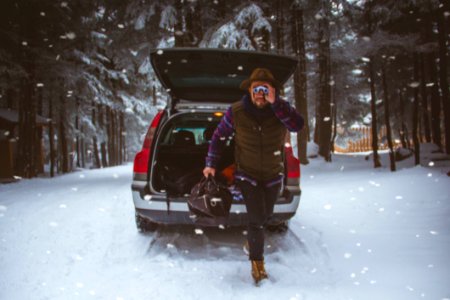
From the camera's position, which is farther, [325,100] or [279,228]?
[325,100]

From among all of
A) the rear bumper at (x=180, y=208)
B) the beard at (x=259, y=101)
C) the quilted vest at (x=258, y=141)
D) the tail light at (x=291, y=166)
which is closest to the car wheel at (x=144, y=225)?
the rear bumper at (x=180, y=208)

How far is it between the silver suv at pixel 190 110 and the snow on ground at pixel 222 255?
1.50ft

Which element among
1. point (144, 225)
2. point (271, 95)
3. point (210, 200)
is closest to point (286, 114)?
point (271, 95)

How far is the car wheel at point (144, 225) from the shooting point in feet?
17.5

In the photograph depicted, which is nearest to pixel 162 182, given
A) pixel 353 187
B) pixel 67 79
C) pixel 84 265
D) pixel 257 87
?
pixel 84 265

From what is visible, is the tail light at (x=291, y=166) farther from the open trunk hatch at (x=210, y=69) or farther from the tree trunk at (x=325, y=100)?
the tree trunk at (x=325, y=100)

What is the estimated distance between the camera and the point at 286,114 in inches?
138

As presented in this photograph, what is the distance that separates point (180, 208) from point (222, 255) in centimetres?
78

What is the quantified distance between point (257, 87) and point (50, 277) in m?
2.77

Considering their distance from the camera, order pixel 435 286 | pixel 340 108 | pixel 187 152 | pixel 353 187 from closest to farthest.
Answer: pixel 435 286
pixel 187 152
pixel 353 187
pixel 340 108

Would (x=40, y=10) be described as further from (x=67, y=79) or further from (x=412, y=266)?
(x=412, y=266)

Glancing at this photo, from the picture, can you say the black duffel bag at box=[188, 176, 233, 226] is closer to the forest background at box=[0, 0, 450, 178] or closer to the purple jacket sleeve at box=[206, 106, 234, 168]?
the purple jacket sleeve at box=[206, 106, 234, 168]

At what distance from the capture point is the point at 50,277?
152 inches

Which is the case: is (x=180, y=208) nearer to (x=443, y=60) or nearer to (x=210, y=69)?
(x=210, y=69)
